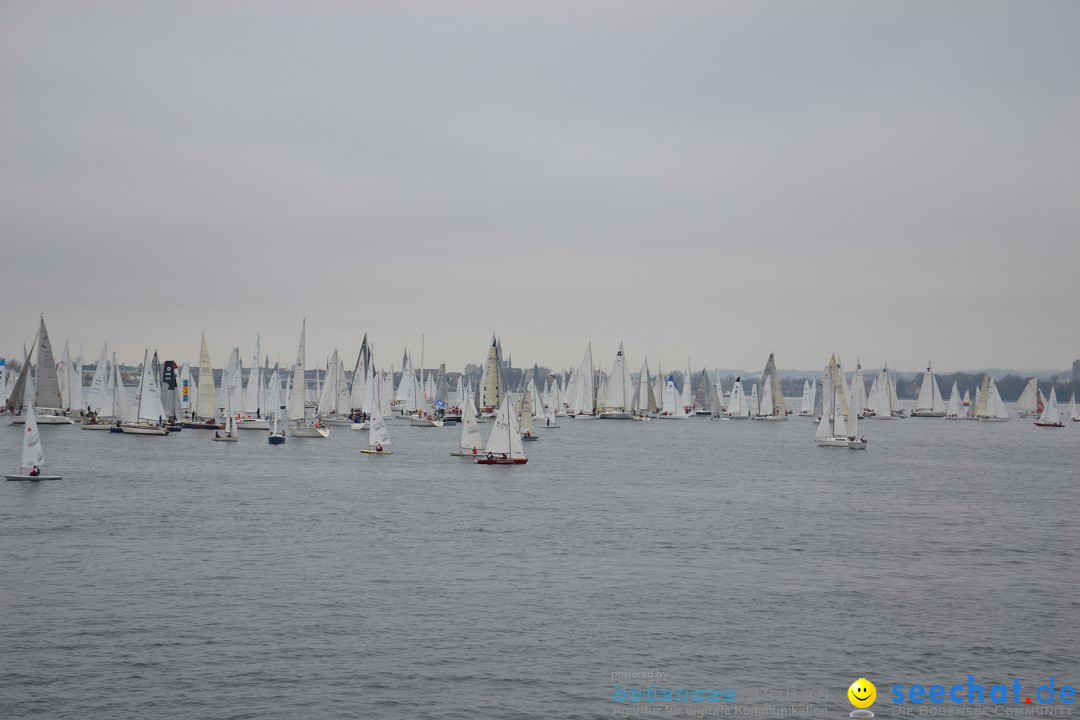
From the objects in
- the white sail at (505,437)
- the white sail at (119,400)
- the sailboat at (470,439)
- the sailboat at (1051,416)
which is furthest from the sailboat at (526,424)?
the sailboat at (1051,416)

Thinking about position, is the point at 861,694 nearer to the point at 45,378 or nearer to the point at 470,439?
the point at 470,439

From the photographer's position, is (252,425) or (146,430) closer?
(146,430)

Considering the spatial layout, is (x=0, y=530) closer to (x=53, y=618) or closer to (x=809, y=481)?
(x=53, y=618)

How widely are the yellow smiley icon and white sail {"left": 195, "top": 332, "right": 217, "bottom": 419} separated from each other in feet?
370

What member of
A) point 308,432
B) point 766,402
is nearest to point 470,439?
point 308,432

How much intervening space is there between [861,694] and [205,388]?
376ft

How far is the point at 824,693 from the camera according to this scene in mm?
25484

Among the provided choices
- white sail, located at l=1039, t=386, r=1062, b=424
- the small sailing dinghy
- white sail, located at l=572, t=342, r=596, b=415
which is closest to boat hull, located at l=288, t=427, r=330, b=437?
the small sailing dinghy

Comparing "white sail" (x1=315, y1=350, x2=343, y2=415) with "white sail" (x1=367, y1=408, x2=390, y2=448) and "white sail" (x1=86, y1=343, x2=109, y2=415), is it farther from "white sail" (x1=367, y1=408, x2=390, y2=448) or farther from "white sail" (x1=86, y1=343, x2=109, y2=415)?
"white sail" (x1=367, y1=408, x2=390, y2=448)

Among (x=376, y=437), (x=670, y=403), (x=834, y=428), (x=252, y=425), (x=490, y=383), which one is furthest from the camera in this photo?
(x=670, y=403)

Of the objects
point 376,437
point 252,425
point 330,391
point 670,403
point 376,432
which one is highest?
point 330,391

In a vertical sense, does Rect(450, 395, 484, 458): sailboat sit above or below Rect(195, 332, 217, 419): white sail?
below

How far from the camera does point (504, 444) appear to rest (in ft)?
266

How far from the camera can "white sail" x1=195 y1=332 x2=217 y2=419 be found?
4941 inches
